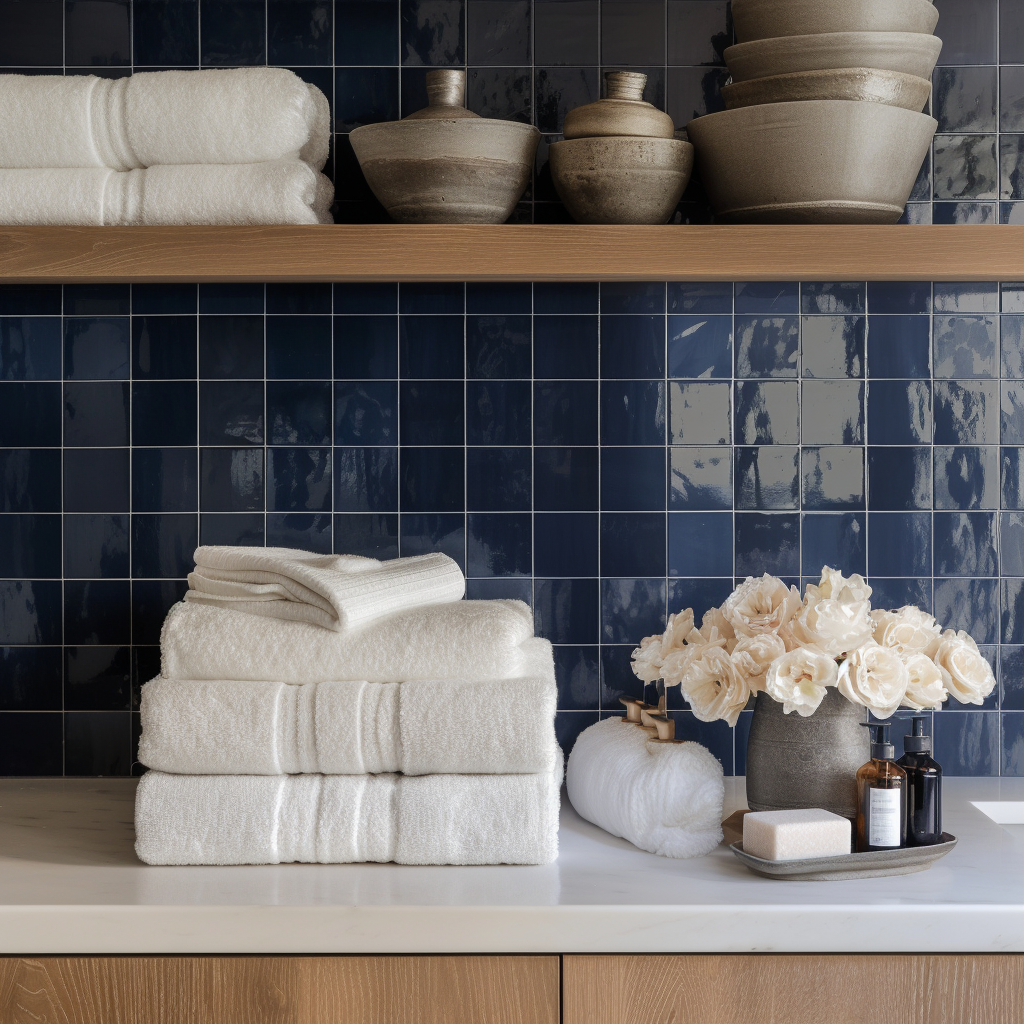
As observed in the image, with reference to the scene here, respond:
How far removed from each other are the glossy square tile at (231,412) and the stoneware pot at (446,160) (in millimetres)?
329

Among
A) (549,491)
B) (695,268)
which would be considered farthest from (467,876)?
(695,268)

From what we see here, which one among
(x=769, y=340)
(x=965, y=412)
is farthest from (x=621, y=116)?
(x=965, y=412)

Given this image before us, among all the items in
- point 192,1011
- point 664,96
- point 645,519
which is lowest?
point 192,1011

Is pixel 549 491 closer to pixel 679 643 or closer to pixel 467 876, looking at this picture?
pixel 679 643

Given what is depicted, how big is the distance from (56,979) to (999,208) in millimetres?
1417

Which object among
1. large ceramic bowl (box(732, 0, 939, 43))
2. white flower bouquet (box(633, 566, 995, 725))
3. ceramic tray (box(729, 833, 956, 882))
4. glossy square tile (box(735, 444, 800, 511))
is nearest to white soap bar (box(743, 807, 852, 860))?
ceramic tray (box(729, 833, 956, 882))

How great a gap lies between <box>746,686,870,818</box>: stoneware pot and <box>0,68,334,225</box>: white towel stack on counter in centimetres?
78

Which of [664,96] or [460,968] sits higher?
[664,96]

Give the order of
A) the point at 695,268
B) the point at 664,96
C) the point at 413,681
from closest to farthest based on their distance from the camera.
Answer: the point at 413,681
the point at 695,268
the point at 664,96

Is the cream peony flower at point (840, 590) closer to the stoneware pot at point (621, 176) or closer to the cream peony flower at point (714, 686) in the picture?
the cream peony flower at point (714, 686)

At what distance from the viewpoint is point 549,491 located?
53.9 inches

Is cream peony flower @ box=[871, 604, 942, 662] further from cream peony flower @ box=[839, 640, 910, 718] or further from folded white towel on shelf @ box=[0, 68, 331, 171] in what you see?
folded white towel on shelf @ box=[0, 68, 331, 171]

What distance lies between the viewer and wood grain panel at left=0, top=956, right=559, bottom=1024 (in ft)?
2.98

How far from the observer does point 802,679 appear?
1.05 m
